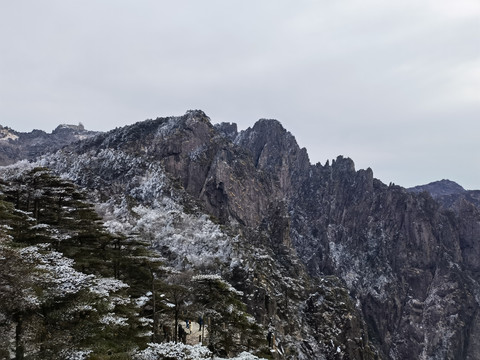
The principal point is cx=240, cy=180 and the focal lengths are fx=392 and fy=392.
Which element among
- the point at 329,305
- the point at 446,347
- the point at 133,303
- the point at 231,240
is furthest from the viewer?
the point at 446,347

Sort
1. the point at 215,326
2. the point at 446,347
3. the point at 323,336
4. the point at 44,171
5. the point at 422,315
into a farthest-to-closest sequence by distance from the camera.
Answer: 1. the point at 422,315
2. the point at 446,347
3. the point at 323,336
4. the point at 44,171
5. the point at 215,326

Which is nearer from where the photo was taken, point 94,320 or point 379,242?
point 94,320

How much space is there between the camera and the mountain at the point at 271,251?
221 feet

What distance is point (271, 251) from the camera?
109 m

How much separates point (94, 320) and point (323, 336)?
249 ft

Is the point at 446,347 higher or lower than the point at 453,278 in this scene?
lower

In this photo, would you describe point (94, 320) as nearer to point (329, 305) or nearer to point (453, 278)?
point (329, 305)

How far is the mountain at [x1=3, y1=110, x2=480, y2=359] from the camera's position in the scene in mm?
67400

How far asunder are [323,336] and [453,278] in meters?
124

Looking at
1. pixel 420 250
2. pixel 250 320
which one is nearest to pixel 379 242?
pixel 420 250

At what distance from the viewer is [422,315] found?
171 m

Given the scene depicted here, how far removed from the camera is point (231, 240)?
7169cm

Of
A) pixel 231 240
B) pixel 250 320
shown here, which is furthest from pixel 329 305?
pixel 250 320

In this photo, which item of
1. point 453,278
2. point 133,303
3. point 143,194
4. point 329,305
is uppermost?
point 143,194
